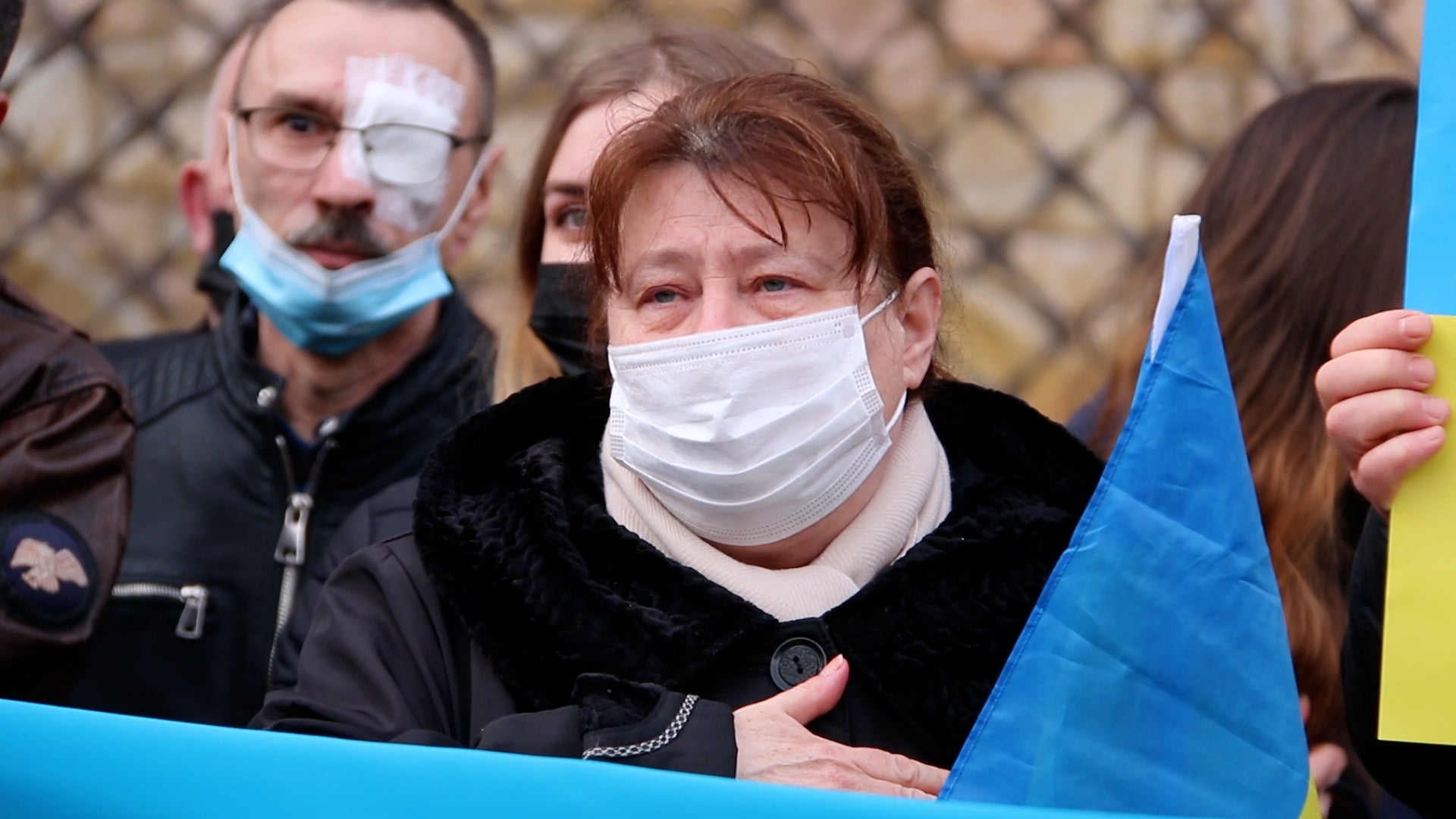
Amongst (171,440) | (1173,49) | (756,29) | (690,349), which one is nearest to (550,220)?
(171,440)

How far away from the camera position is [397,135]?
2.80 m

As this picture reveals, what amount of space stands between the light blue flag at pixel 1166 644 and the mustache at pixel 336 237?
1479 mm

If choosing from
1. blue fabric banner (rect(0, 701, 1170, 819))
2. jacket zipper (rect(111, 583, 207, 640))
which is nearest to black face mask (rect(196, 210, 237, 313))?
jacket zipper (rect(111, 583, 207, 640))

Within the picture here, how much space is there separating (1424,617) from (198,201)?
8.41 feet

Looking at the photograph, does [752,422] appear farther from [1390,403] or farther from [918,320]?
[1390,403]

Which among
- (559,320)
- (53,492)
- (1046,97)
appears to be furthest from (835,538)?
(1046,97)

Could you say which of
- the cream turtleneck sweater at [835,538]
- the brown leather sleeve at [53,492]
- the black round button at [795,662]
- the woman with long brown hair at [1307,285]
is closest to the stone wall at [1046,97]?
the woman with long brown hair at [1307,285]

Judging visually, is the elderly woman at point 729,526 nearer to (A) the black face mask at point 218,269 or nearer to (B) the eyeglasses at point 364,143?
(B) the eyeglasses at point 364,143

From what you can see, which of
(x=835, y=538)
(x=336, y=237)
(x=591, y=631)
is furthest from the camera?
(x=336, y=237)

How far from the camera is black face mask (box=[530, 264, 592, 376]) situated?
248 centimetres

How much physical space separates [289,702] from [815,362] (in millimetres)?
584

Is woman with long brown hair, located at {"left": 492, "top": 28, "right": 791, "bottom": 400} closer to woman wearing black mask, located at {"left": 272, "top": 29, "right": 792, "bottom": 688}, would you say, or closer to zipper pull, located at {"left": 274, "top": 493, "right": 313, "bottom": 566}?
woman wearing black mask, located at {"left": 272, "top": 29, "right": 792, "bottom": 688}

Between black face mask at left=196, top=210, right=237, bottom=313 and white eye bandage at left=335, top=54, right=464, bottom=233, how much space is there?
0.40m

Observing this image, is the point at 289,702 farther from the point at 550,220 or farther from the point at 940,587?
the point at 550,220
